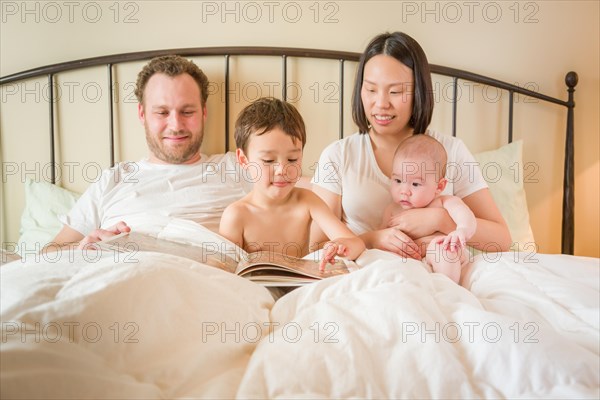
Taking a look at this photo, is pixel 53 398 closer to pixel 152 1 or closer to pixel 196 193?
pixel 196 193

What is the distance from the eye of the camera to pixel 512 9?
6.42ft

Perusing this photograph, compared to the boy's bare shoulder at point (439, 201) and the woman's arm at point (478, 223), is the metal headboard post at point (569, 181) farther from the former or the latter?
the boy's bare shoulder at point (439, 201)

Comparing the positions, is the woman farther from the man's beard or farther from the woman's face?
the man's beard

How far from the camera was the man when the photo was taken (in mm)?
1634

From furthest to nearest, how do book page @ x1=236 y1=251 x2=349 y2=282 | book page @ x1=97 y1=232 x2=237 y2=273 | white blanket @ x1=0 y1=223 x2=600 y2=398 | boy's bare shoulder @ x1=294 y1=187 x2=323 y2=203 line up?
1. boy's bare shoulder @ x1=294 y1=187 x2=323 y2=203
2. book page @ x1=97 y1=232 x2=237 y2=273
3. book page @ x1=236 y1=251 x2=349 y2=282
4. white blanket @ x1=0 y1=223 x2=600 y2=398

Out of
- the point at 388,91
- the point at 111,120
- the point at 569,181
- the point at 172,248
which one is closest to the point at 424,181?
the point at 388,91

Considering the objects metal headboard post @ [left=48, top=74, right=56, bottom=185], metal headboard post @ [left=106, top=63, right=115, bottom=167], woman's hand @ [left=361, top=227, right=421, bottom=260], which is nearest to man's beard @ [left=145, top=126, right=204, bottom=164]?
metal headboard post @ [left=106, top=63, right=115, bottom=167]

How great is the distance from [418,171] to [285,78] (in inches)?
31.6

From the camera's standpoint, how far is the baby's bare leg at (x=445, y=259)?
1117 millimetres

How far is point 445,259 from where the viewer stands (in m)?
1.13

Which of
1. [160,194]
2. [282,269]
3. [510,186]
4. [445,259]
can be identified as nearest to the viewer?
[282,269]

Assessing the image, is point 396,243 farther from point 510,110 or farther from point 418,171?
point 510,110

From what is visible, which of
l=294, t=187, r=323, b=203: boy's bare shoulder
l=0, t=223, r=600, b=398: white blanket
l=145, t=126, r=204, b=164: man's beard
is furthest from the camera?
l=145, t=126, r=204, b=164: man's beard

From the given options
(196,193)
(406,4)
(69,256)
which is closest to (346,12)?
(406,4)
